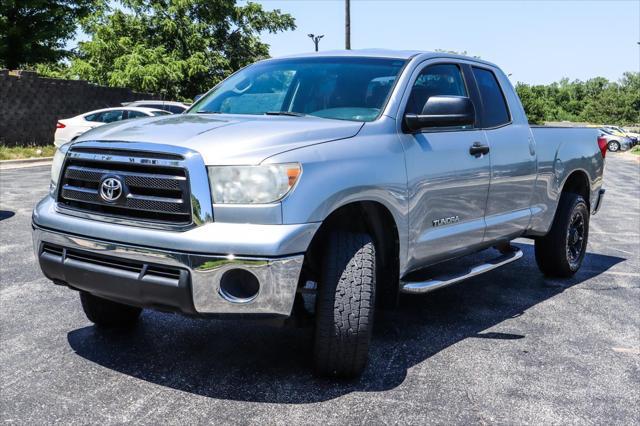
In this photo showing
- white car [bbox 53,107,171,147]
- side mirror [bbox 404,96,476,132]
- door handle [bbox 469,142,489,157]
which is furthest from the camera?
white car [bbox 53,107,171,147]

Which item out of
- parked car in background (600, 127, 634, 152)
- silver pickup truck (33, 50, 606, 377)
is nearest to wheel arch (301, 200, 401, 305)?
silver pickup truck (33, 50, 606, 377)

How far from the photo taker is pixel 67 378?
3758 millimetres

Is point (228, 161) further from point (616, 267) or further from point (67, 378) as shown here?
point (616, 267)

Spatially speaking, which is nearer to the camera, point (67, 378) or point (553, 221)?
point (67, 378)

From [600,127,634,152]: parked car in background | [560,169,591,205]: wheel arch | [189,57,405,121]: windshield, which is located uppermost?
[189,57,405,121]: windshield

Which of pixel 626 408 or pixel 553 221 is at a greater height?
pixel 553 221

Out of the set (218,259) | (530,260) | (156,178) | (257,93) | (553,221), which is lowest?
(530,260)

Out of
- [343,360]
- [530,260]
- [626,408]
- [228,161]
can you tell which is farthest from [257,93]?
[530,260]

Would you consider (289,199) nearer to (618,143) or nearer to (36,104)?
(36,104)

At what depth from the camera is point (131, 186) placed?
11.3 feet

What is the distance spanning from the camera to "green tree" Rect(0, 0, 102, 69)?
126 feet

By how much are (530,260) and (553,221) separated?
4.20 feet

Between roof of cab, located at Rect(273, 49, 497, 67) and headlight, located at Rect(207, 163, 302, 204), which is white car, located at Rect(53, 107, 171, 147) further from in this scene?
headlight, located at Rect(207, 163, 302, 204)

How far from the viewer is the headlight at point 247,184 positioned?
3.31m
